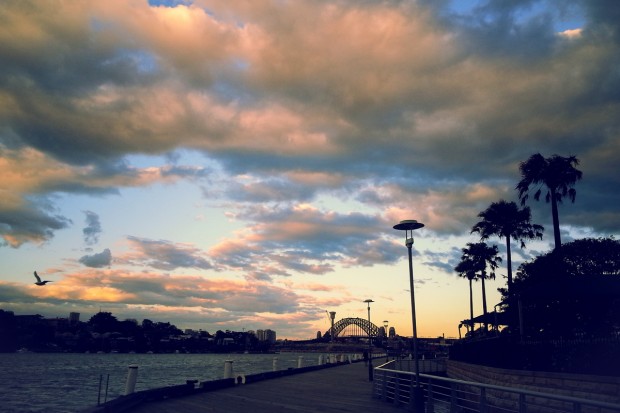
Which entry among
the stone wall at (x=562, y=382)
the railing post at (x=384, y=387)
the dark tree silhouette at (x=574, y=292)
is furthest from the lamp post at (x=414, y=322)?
the dark tree silhouette at (x=574, y=292)

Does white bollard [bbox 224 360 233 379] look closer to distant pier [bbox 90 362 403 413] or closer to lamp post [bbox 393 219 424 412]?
distant pier [bbox 90 362 403 413]

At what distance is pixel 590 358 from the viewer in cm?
1731

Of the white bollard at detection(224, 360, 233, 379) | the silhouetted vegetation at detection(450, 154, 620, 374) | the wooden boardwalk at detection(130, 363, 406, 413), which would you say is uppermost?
the silhouetted vegetation at detection(450, 154, 620, 374)

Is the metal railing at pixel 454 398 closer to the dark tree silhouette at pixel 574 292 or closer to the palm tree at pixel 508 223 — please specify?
the dark tree silhouette at pixel 574 292

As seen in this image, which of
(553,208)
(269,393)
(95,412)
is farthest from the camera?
(553,208)

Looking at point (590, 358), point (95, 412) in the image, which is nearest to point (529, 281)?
point (590, 358)

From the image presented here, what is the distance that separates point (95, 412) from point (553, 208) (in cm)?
3582

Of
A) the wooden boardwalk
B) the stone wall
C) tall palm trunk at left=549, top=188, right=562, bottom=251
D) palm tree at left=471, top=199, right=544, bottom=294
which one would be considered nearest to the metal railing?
the stone wall

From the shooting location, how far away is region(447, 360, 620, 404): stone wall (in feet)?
47.2

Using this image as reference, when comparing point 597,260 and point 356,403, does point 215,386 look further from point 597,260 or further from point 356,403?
point 597,260

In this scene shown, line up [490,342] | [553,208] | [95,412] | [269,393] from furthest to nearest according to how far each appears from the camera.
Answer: [553,208], [490,342], [269,393], [95,412]

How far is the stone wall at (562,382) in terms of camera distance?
14.4 metres

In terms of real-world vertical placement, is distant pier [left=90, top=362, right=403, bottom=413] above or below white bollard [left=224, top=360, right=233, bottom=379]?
below

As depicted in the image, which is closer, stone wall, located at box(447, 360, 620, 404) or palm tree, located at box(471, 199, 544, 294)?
stone wall, located at box(447, 360, 620, 404)
